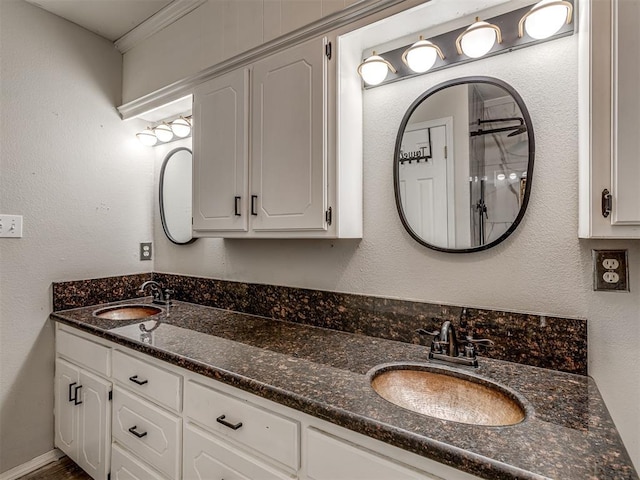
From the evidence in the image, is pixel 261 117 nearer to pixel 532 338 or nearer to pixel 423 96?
pixel 423 96

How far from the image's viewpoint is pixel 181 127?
2.21 metres

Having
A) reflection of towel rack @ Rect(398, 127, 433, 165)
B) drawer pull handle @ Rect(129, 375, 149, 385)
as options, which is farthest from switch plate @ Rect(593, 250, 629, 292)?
drawer pull handle @ Rect(129, 375, 149, 385)

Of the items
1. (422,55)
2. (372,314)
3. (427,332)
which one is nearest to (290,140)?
(422,55)

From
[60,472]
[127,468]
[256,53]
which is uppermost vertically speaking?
[256,53]

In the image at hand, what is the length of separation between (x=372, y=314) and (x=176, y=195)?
1621 millimetres

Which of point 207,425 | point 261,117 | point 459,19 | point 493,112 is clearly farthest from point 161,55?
point 207,425

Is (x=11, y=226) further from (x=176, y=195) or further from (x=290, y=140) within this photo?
(x=290, y=140)

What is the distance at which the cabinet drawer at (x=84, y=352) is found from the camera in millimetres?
1626

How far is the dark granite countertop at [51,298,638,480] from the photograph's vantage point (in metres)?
0.71

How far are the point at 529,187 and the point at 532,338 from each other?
20.7 inches

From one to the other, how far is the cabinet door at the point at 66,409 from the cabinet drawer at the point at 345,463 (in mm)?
1511

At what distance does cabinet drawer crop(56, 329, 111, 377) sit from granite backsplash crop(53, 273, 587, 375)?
0.21 m

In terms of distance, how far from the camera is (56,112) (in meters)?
2.00

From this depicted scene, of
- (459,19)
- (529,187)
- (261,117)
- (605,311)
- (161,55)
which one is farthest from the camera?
(161,55)
